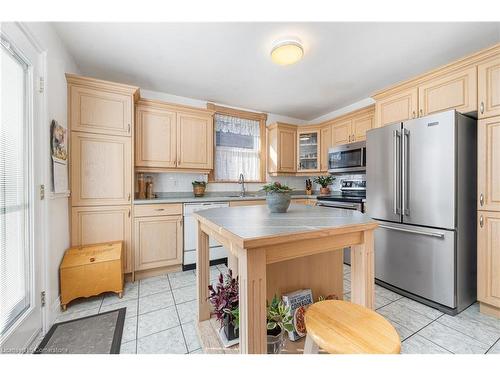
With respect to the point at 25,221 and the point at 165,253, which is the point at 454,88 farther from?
the point at 25,221

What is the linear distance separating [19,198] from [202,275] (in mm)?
1349

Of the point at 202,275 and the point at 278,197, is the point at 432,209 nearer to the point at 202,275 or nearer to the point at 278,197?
the point at 278,197

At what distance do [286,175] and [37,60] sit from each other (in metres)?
3.55

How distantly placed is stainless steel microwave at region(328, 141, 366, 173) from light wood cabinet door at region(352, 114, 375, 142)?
170 mm

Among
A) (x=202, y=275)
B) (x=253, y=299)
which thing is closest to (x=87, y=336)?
(x=202, y=275)

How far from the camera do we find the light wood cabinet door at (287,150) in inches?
157

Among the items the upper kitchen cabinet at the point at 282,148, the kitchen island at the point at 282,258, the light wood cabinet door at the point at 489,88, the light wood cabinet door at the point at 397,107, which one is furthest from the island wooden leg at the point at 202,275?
the upper kitchen cabinet at the point at 282,148

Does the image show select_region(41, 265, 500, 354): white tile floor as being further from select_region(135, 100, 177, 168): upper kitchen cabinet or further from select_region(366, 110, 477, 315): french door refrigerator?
select_region(135, 100, 177, 168): upper kitchen cabinet

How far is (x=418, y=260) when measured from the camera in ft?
6.70

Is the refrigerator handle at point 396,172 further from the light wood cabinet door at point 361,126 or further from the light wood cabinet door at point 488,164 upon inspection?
the light wood cabinet door at point 361,126

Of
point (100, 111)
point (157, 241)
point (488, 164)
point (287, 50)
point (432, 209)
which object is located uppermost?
point (287, 50)

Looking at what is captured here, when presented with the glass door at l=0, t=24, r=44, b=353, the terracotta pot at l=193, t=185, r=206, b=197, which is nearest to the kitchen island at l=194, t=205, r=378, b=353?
the glass door at l=0, t=24, r=44, b=353
